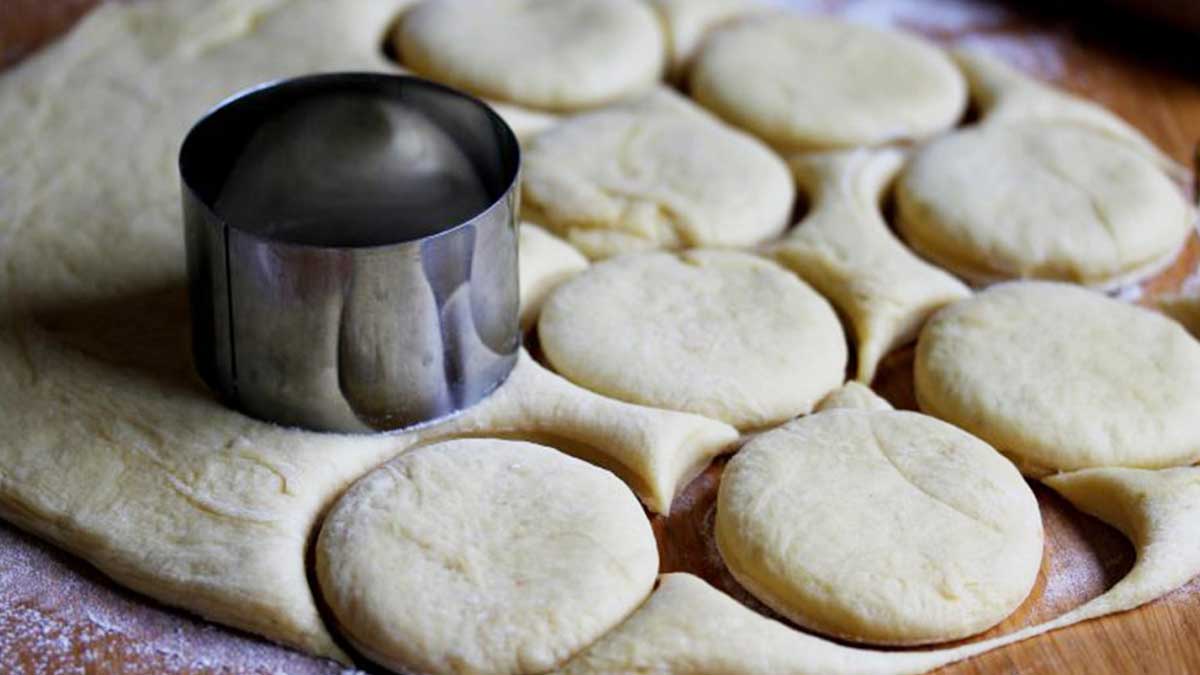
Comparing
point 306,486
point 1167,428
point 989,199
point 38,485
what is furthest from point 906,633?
point 38,485

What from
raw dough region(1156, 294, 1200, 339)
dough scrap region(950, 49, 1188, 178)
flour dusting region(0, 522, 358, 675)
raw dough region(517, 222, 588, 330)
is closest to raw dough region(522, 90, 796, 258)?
raw dough region(517, 222, 588, 330)

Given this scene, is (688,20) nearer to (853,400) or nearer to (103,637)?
(853,400)

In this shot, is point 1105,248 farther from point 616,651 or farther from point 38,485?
point 38,485

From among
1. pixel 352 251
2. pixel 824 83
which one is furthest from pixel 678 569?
pixel 824 83

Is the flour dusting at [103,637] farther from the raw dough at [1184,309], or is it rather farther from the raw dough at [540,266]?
the raw dough at [1184,309]

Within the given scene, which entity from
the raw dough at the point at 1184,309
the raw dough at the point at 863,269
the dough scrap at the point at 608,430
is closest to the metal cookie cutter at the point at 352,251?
the dough scrap at the point at 608,430
